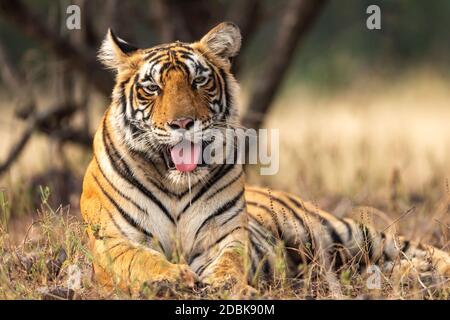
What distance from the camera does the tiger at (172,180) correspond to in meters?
5.59

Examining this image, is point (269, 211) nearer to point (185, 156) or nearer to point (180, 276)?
point (185, 156)

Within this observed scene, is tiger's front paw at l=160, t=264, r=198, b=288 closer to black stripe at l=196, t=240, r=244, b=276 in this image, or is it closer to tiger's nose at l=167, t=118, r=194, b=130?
black stripe at l=196, t=240, r=244, b=276

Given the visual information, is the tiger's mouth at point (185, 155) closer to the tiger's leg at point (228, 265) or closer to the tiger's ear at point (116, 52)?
the tiger's leg at point (228, 265)

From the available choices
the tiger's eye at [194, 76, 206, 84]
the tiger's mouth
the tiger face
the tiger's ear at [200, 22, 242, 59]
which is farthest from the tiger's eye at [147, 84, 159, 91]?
the tiger's ear at [200, 22, 242, 59]

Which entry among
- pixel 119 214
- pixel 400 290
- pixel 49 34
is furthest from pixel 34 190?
pixel 400 290

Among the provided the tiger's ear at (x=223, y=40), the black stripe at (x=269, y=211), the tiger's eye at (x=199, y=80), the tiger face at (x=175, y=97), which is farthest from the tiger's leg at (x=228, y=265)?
the tiger's ear at (x=223, y=40)

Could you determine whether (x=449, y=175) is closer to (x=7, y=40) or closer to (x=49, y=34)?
(x=49, y=34)

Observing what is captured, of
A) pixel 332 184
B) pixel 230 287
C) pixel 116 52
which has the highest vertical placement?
pixel 116 52

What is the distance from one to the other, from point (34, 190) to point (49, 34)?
74.0 inches

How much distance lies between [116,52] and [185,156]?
887 millimetres

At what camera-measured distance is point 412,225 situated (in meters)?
8.16

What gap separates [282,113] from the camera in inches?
685

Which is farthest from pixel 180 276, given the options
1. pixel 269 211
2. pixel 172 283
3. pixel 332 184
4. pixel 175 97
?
pixel 332 184

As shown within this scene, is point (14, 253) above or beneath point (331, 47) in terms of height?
beneath
